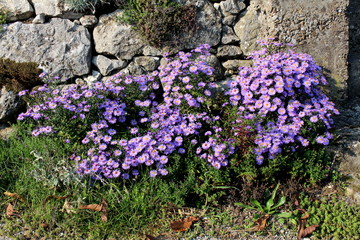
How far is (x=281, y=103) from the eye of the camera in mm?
3924

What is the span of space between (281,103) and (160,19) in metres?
1.84

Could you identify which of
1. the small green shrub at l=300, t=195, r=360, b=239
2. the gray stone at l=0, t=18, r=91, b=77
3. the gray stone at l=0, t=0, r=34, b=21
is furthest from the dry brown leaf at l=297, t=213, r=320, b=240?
the gray stone at l=0, t=0, r=34, b=21

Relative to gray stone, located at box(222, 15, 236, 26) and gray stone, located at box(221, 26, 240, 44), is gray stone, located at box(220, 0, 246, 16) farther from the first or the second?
gray stone, located at box(221, 26, 240, 44)

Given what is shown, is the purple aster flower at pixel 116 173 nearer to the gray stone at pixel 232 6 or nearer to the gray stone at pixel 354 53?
the gray stone at pixel 232 6

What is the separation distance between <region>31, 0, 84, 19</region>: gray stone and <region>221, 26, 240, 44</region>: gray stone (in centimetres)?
191

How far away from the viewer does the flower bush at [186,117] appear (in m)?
3.64

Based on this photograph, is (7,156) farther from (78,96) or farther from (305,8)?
(305,8)

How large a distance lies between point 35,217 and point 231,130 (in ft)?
6.39

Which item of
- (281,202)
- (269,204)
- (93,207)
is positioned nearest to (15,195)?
(93,207)

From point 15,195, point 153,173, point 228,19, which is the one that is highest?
point 228,19

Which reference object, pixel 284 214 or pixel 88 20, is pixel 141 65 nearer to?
pixel 88 20

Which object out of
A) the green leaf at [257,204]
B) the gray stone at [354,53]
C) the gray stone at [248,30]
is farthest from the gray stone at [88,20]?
the gray stone at [354,53]

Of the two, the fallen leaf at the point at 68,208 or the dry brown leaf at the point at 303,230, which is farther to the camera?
the fallen leaf at the point at 68,208

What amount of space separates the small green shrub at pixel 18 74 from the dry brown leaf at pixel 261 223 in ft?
10.4
